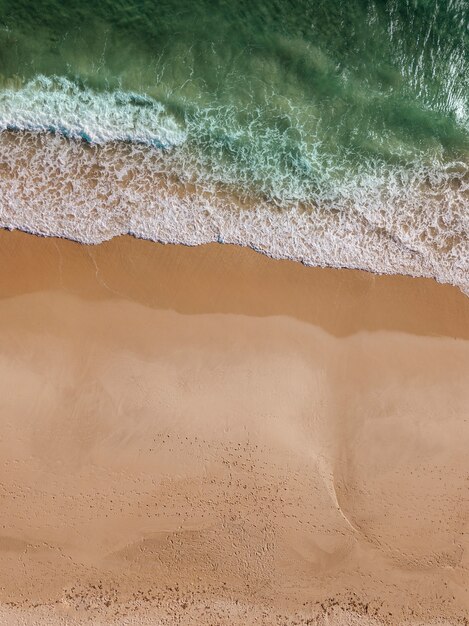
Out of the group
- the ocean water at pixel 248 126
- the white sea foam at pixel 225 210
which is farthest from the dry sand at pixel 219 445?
the ocean water at pixel 248 126

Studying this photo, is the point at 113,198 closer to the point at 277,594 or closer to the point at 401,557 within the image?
the point at 277,594

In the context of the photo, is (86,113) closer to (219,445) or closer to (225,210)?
(225,210)

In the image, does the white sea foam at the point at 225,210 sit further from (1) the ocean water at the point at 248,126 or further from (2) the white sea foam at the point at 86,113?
(2) the white sea foam at the point at 86,113

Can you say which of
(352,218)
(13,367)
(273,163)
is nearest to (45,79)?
(273,163)

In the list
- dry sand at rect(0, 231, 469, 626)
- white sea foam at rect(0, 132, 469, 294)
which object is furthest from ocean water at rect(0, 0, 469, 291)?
dry sand at rect(0, 231, 469, 626)

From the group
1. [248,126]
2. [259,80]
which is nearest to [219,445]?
[248,126]

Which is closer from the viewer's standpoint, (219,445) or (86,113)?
(219,445)
